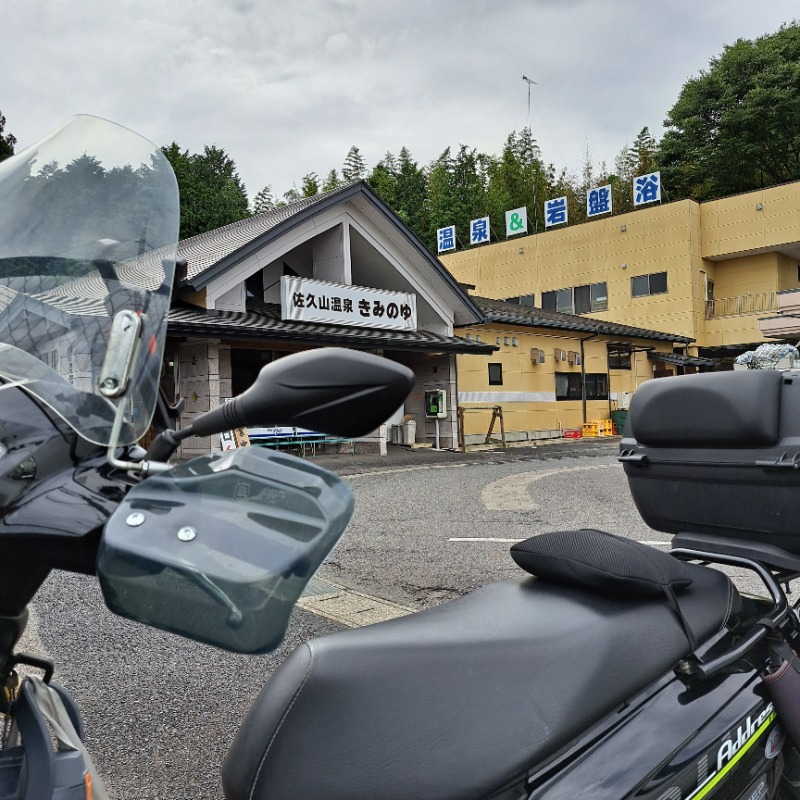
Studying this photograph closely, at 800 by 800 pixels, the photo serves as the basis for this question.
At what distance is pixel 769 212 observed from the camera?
25219mm

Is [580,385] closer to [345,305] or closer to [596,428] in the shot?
[596,428]

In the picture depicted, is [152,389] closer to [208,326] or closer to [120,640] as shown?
[120,640]

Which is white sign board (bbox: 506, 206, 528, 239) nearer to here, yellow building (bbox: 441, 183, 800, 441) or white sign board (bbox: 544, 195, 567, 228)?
yellow building (bbox: 441, 183, 800, 441)

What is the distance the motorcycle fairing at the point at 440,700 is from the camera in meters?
1.00

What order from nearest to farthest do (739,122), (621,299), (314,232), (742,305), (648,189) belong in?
(314,232) → (742,305) → (648,189) → (621,299) → (739,122)

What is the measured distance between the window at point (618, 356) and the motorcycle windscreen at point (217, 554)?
2254cm

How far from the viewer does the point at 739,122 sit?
114 feet

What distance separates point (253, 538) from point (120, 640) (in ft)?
9.96

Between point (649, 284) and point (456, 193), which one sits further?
point (456, 193)

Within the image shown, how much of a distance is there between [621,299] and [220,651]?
2724 centimetres

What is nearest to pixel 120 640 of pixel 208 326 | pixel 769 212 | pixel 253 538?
pixel 253 538

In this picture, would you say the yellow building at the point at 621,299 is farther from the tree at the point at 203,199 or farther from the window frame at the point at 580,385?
the tree at the point at 203,199

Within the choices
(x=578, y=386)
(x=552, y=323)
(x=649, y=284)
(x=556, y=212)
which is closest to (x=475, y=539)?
(x=552, y=323)

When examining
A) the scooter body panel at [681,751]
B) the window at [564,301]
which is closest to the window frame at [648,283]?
the window at [564,301]
